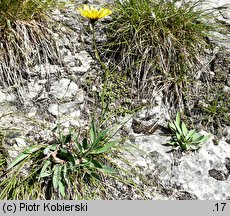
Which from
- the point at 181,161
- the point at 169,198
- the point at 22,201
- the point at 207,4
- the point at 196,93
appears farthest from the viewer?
the point at 207,4

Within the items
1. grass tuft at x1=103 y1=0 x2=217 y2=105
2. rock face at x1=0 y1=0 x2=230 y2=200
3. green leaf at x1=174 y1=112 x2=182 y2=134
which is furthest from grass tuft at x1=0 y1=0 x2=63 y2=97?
green leaf at x1=174 y1=112 x2=182 y2=134

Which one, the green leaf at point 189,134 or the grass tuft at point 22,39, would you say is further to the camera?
the grass tuft at point 22,39

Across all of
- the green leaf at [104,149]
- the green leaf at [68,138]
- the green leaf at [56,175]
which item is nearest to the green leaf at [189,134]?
the green leaf at [104,149]

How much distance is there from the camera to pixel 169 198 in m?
2.50

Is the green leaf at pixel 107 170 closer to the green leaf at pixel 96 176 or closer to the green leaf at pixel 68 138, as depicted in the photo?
the green leaf at pixel 96 176

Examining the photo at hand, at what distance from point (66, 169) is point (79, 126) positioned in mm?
429

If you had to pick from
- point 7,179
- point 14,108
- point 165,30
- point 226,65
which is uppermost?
point 165,30

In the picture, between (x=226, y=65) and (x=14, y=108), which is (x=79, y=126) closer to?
(x=14, y=108)

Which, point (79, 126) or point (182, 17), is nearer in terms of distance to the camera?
point (79, 126)

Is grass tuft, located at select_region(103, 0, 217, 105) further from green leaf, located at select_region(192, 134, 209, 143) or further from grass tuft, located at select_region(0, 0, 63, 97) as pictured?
grass tuft, located at select_region(0, 0, 63, 97)

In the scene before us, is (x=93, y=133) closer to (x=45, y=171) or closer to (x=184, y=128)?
(x=45, y=171)

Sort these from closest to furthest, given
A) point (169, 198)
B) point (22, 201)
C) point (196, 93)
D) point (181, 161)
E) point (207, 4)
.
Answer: point (22, 201), point (169, 198), point (181, 161), point (196, 93), point (207, 4)

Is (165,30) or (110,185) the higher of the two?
(165,30)

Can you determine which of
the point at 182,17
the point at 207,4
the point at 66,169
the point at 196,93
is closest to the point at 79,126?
the point at 66,169
